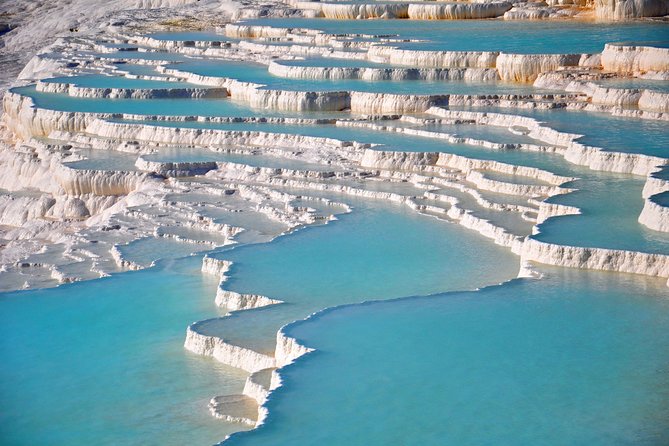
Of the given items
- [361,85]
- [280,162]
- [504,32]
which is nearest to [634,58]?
[361,85]

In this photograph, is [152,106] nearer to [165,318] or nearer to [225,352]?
[165,318]

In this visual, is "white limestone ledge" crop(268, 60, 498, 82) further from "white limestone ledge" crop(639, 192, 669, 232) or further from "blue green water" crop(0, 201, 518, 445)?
"white limestone ledge" crop(639, 192, 669, 232)

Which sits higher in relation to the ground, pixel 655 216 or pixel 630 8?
pixel 630 8

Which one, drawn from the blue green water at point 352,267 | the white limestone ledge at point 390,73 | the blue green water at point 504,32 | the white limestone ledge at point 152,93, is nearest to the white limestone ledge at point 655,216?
the blue green water at point 352,267

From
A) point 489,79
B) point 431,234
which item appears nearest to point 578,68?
point 489,79

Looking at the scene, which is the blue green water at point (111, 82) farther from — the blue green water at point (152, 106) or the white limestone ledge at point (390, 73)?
the white limestone ledge at point (390, 73)
